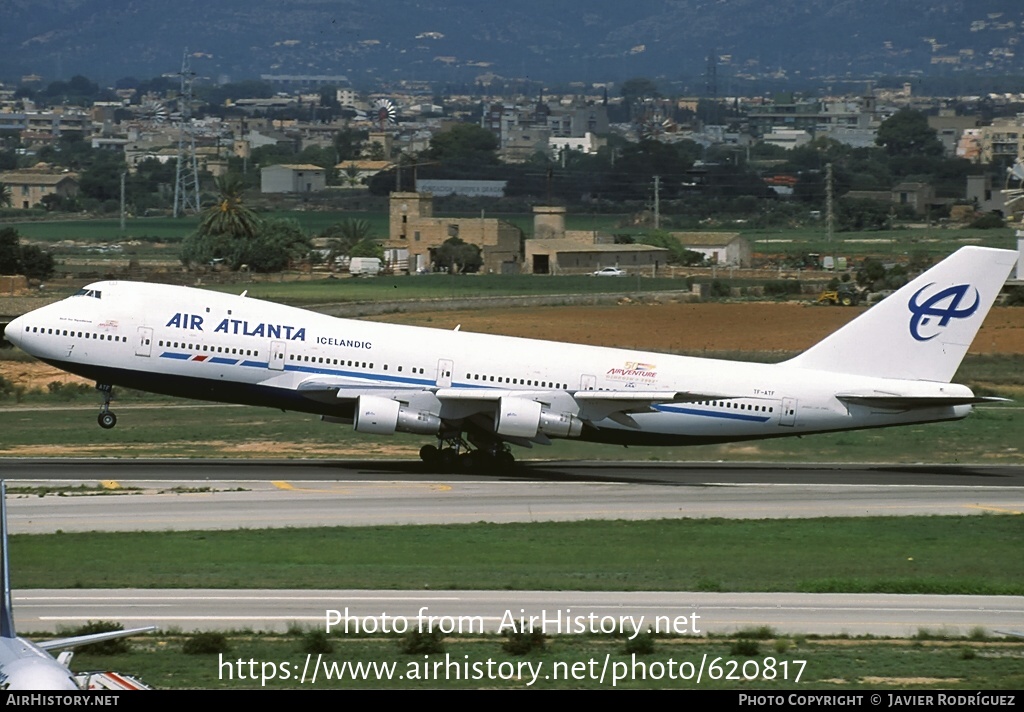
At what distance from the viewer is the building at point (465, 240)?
140125 mm

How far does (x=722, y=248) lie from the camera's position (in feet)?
489

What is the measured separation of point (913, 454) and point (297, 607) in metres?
29.0

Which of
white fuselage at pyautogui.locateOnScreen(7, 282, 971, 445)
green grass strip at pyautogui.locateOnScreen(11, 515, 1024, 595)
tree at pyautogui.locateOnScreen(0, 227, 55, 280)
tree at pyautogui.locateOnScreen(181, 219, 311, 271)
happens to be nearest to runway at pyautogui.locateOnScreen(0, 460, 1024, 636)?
green grass strip at pyautogui.locateOnScreen(11, 515, 1024, 595)

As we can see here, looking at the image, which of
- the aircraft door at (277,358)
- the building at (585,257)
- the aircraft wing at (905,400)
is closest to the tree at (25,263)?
the building at (585,257)

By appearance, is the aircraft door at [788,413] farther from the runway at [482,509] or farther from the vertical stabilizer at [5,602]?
the vertical stabilizer at [5,602]

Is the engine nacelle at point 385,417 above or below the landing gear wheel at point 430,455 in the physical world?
above

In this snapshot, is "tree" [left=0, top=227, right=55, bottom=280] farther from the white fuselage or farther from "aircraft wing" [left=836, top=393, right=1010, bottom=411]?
"aircraft wing" [left=836, top=393, right=1010, bottom=411]

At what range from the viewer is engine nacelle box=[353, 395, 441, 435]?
43.8 metres

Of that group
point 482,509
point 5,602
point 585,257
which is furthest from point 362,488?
point 585,257

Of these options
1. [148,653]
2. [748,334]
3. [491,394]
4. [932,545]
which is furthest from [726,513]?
[748,334]

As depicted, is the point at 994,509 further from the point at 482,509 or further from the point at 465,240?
the point at 465,240

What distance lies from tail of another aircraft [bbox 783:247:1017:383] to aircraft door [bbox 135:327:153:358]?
19816 millimetres

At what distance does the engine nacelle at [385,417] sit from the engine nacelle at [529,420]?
6.76 ft

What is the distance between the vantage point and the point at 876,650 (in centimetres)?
2388
